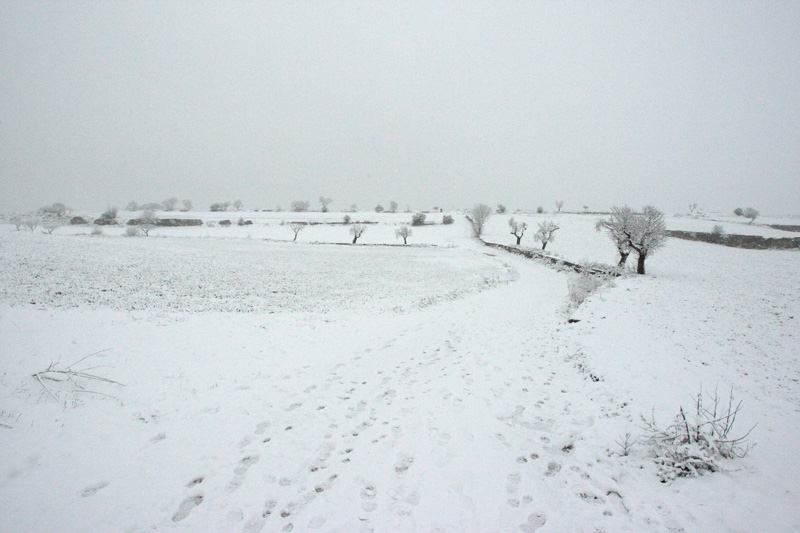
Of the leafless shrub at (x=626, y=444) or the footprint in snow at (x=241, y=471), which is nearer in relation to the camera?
the footprint in snow at (x=241, y=471)

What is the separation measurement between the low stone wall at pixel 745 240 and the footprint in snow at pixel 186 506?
52400 mm

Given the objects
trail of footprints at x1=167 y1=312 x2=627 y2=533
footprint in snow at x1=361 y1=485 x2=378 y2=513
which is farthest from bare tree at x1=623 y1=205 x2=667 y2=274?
footprint in snow at x1=361 y1=485 x2=378 y2=513

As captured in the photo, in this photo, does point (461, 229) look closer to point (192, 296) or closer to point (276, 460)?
point (192, 296)

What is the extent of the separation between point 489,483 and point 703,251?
5156 centimetres

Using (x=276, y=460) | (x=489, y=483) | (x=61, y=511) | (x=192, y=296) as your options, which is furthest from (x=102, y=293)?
(x=489, y=483)

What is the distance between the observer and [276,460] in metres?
5.23

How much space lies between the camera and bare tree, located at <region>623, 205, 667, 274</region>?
70.6 ft

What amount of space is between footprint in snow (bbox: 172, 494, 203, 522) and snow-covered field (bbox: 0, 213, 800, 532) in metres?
0.03

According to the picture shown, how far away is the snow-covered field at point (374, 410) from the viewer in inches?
162

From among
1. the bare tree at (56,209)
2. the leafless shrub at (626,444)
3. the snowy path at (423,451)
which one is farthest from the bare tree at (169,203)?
the leafless shrub at (626,444)

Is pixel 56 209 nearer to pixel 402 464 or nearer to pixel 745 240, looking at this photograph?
pixel 402 464

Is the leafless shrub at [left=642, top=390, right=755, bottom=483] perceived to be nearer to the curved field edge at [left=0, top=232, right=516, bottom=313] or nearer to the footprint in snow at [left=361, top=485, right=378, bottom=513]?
the footprint in snow at [left=361, top=485, right=378, bottom=513]

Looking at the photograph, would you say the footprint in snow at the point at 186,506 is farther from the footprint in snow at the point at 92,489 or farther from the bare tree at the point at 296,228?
the bare tree at the point at 296,228

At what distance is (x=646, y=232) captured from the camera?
21578 mm
